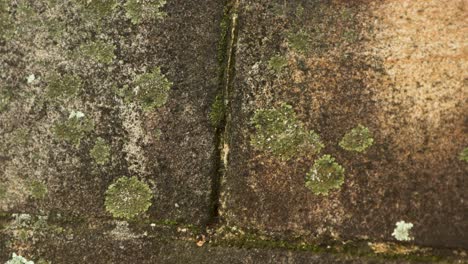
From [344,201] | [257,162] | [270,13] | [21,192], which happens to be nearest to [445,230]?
[344,201]

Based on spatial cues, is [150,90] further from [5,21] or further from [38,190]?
[5,21]

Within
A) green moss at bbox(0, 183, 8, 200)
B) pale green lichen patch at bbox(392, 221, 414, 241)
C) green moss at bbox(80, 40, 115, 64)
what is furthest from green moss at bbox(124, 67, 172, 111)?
pale green lichen patch at bbox(392, 221, 414, 241)

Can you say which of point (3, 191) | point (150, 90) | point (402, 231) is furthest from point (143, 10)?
point (402, 231)

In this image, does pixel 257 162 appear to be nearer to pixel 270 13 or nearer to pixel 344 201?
pixel 344 201

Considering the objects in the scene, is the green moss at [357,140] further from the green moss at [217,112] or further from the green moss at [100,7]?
the green moss at [100,7]

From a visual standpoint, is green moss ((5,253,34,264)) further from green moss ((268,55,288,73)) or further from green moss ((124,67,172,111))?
green moss ((268,55,288,73))

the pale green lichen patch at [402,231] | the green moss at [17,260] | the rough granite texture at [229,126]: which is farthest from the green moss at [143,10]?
the pale green lichen patch at [402,231]

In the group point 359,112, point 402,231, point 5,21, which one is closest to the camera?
point 402,231

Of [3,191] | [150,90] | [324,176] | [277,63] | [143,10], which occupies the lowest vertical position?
[3,191]
